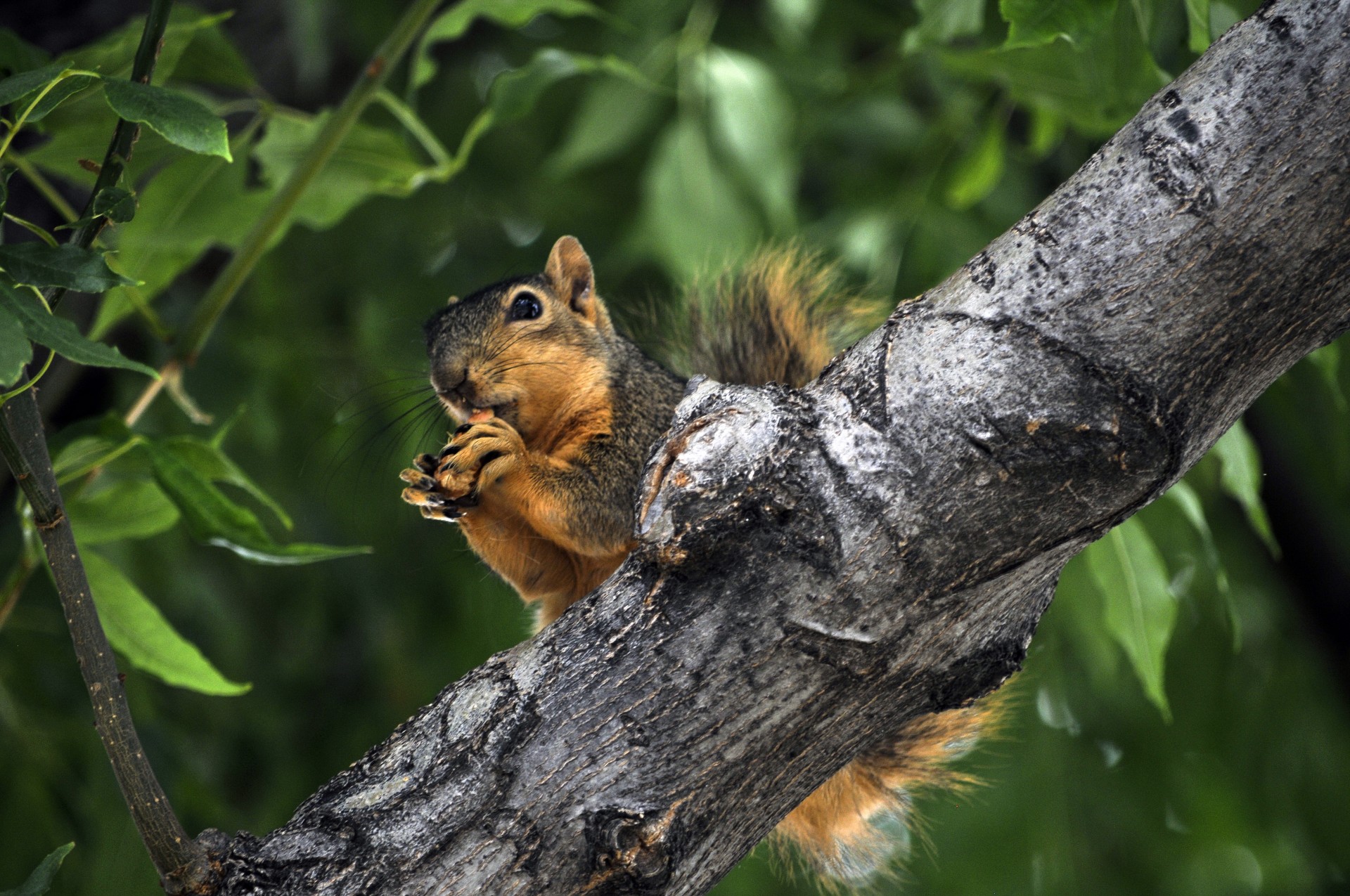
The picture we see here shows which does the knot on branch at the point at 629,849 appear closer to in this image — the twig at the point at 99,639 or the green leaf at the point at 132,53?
the twig at the point at 99,639

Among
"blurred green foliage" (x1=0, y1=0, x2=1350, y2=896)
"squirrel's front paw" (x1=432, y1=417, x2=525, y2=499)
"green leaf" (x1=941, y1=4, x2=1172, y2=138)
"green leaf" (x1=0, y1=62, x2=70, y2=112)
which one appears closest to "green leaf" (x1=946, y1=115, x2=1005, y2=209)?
"blurred green foliage" (x1=0, y1=0, x2=1350, y2=896)

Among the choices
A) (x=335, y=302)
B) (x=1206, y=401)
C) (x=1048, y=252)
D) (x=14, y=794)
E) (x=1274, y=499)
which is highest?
(x=335, y=302)

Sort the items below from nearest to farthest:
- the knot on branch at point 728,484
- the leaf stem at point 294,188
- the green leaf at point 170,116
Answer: the green leaf at point 170,116 → the knot on branch at point 728,484 → the leaf stem at point 294,188

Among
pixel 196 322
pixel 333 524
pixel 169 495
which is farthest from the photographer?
pixel 333 524

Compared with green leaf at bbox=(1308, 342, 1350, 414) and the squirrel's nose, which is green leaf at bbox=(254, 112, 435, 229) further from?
green leaf at bbox=(1308, 342, 1350, 414)

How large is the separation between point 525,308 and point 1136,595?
871 millimetres

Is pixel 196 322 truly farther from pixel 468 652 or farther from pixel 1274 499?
pixel 1274 499

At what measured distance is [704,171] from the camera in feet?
6.50

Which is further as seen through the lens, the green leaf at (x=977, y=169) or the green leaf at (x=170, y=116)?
the green leaf at (x=977, y=169)

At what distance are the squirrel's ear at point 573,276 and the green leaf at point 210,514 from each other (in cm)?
61

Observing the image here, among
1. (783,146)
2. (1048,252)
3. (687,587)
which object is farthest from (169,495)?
(783,146)

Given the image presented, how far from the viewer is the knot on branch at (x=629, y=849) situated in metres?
0.92

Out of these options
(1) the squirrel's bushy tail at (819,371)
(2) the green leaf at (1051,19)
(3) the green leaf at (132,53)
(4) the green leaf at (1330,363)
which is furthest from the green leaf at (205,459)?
(4) the green leaf at (1330,363)

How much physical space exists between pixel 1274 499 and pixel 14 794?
9.15ft
